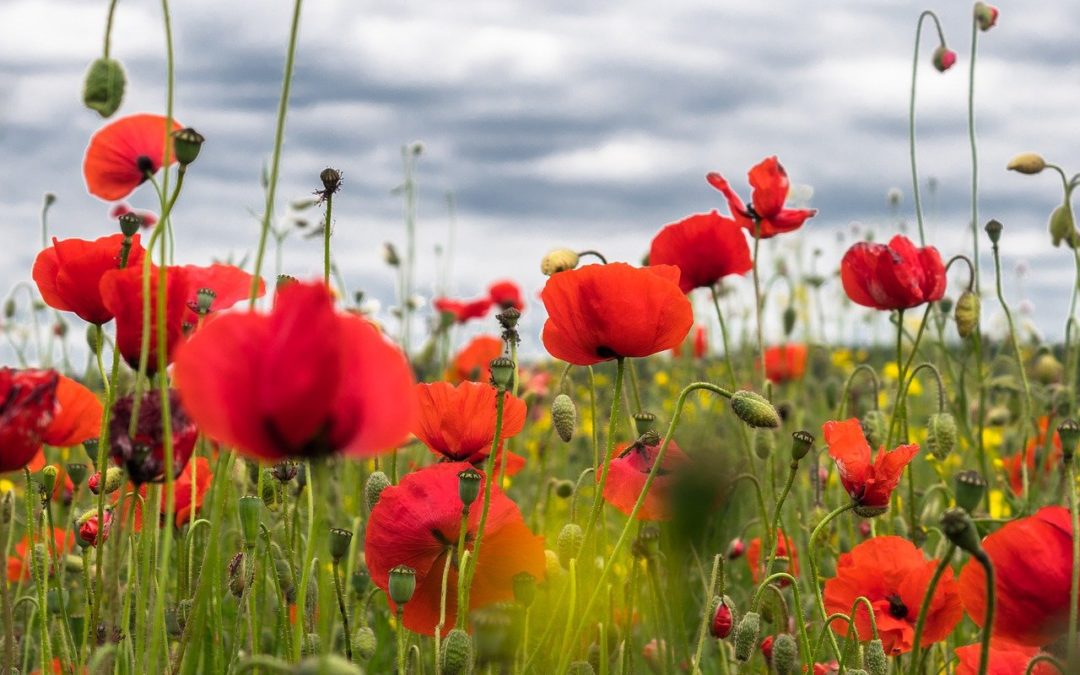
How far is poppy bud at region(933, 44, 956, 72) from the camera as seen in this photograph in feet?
9.92

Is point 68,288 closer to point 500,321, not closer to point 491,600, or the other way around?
point 500,321

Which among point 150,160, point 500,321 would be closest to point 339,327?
point 500,321

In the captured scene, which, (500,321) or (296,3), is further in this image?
(500,321)

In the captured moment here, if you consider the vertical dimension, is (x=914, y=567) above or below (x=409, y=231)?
below

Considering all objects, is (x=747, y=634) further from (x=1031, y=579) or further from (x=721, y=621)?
(x=1031, y=579)

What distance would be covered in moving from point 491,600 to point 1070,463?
0.88 m

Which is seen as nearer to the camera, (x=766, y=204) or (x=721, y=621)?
(x=721, y=621)

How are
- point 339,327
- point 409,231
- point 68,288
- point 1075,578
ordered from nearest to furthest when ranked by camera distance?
point 339,327
point 1075,578
point 68,288
point 409,231

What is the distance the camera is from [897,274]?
2260mm

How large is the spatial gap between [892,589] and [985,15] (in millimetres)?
2005

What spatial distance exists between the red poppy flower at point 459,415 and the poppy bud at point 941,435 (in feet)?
3.57

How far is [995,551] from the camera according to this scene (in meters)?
1.33

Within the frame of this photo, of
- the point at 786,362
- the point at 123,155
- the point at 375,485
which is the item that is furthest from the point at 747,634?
→ the point at 786,362

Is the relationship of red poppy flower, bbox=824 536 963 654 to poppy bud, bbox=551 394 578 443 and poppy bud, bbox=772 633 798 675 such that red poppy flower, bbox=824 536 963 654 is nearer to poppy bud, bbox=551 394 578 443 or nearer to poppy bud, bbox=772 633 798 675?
poppy bud, bbox=772 633 798 675
